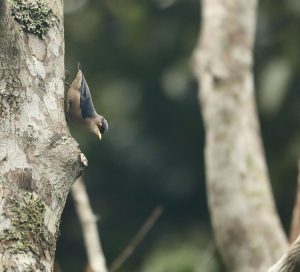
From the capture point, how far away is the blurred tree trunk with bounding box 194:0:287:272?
599cm

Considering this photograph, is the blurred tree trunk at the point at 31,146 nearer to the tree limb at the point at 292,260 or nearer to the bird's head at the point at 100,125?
the tree limb at the point at 292,260

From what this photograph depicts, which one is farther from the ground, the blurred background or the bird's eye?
the bird's eye

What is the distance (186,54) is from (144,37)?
734 millimetres

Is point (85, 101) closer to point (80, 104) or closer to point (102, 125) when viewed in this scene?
point (80, 104)

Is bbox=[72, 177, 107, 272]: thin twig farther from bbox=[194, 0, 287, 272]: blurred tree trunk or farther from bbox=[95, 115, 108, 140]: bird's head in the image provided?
bbox=[194, 0, 287, 272]: blurred tree trunk

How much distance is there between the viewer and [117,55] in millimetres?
10805

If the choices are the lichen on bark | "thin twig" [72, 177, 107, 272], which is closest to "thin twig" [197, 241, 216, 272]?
"thin twig" [72, 177, 107, 272]

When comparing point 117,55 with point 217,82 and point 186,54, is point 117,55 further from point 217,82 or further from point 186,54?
point 217,82

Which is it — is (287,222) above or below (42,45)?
below

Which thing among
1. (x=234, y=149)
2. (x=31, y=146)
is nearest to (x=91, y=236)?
(x=234, y=149)


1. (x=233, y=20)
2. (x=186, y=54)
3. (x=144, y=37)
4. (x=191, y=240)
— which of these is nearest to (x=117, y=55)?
(x=144, y=37)

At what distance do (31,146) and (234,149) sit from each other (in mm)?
3290

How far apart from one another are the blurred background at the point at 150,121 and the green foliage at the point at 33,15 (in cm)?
614

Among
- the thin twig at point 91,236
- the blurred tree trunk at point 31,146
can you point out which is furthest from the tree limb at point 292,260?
the thin twig at point 91,236
